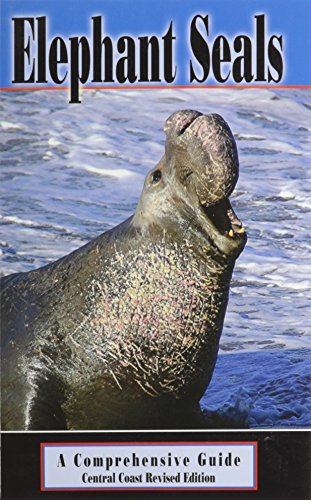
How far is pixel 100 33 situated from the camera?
7.26 meters

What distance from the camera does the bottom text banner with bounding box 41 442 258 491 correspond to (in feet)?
23.5

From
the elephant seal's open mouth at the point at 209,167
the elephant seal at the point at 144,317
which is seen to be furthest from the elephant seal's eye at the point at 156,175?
the elephant seal's open mouth at the point at 209,167

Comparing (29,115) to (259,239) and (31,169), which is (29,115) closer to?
(31,169)

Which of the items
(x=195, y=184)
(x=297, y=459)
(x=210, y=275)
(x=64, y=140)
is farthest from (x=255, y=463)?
(x=64, y=140)

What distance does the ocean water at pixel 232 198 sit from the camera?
7.36 meters

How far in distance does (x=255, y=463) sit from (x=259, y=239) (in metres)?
1.14

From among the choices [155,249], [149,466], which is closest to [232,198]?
[155,249]

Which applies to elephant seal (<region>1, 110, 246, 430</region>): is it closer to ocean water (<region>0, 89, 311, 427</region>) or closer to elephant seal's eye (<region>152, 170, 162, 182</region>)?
elephant seal's eye (<region>152, 170, 162, 182</region>)

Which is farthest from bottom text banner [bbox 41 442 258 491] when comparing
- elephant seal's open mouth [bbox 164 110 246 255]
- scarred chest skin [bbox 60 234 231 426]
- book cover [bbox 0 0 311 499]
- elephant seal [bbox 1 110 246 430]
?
Answer: elephant seal's open mouth [bbox 164 110 246 255]

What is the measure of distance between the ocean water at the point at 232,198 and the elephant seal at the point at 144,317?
0.28m

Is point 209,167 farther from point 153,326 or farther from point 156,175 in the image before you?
point 153,326

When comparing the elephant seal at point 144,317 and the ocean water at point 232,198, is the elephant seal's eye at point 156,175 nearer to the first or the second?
the elephant seal at point 144,317

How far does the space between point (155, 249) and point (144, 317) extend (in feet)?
1.08

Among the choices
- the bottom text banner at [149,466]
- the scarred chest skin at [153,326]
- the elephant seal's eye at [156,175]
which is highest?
the elephant seal's eye at [156,175]
